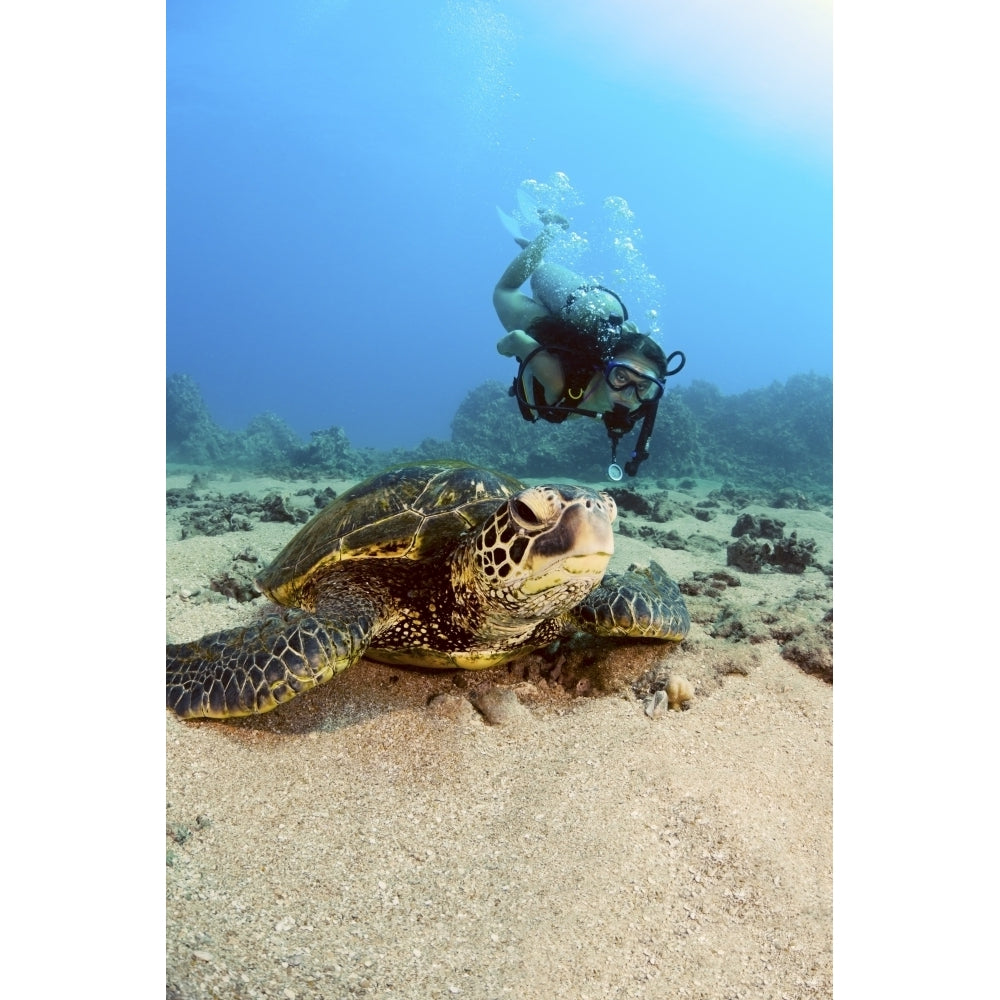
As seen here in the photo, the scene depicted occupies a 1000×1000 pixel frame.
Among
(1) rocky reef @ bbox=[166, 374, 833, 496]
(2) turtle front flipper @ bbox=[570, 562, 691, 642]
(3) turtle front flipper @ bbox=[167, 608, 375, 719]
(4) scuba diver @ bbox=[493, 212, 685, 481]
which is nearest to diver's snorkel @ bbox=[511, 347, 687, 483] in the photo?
(4) scuba diver @ bbox=[493, 212, 685, 481]

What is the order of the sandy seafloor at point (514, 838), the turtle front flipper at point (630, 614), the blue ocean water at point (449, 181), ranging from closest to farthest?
the sandy seafloor at point (514, 838) → the turtle front flipper at point (630, 614) → the blue ocean water at point (449, 181)

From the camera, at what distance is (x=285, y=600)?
8.05 ft

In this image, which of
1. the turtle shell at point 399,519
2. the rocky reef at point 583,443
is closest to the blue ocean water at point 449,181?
the rocky reef at point 583,443

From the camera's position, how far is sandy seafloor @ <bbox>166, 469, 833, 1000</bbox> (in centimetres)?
104

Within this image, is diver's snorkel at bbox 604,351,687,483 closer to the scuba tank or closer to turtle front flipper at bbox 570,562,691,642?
the scuba tank

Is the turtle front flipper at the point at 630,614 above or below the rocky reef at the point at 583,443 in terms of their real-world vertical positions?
below

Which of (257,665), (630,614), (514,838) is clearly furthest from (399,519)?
(514,838)

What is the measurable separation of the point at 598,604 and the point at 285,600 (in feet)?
3.88

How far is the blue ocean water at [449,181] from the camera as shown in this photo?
34.3 feet

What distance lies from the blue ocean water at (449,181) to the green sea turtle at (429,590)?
13.8 ft

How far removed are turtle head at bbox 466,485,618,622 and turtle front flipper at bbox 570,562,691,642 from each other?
31cm

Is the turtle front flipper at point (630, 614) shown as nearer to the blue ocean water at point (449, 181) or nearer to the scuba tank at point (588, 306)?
the scuba tank at point (588, 306)
